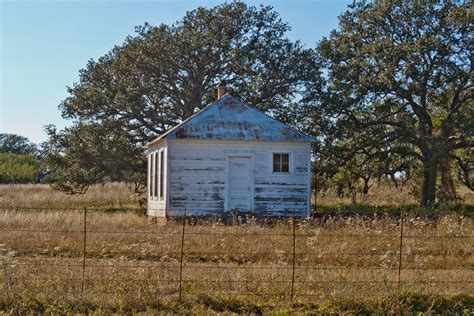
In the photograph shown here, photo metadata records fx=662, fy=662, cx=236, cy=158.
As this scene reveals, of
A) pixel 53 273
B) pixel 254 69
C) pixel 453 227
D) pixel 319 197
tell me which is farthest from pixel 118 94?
pixel 53 273

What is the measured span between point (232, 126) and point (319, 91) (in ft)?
34.3

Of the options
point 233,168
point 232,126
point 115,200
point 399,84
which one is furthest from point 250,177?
point 115,200

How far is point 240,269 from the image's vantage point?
12859 millimetres

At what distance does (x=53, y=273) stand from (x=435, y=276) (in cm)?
724

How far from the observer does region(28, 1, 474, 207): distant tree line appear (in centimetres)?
3125

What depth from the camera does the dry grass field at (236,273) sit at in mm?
10250

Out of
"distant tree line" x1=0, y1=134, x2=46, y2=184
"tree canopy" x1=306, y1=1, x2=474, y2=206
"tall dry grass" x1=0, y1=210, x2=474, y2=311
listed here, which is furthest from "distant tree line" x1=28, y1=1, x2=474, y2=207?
"distant tree line" x1=0, y1=134, x2=46, y2=184

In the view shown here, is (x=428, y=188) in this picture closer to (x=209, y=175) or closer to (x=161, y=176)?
(x=209, y=175)

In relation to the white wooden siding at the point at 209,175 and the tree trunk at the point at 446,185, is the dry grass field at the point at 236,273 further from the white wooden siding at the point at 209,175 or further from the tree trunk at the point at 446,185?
the tree trunk at the point at 446,185

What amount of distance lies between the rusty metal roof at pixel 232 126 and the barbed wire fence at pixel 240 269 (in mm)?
7735

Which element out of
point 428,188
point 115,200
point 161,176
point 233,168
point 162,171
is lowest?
point 115,200

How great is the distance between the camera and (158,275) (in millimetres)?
11633

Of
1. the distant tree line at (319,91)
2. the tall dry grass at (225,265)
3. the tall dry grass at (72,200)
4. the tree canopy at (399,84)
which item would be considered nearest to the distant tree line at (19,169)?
the tall dry grass at (72,200)

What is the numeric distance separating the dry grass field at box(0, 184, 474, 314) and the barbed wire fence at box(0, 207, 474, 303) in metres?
0.02
